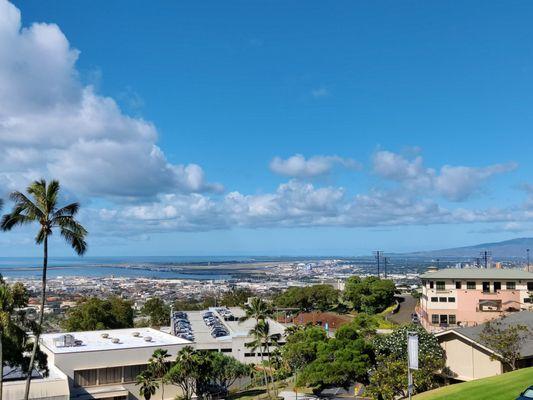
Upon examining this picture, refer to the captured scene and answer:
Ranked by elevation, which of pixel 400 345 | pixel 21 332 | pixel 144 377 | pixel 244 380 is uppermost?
pixel 21 332

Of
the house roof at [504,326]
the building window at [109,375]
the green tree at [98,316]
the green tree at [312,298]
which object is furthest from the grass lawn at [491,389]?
the green tree at [312,298]

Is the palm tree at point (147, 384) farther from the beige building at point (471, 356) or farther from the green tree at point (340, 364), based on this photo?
the beige building at point (471, 356)

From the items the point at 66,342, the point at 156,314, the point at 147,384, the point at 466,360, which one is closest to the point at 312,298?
the point at 156,314

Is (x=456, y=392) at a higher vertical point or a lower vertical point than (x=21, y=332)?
lower

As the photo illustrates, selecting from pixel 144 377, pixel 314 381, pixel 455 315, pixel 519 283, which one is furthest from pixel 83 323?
pixel 519 283

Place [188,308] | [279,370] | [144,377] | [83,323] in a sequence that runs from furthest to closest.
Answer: [188,308]
[83,323]
[279,370]
[144,377]

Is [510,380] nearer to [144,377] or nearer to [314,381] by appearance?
[314,381]

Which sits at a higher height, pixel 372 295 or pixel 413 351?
pixel 413 351

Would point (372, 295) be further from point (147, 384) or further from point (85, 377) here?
point (85, 377)
